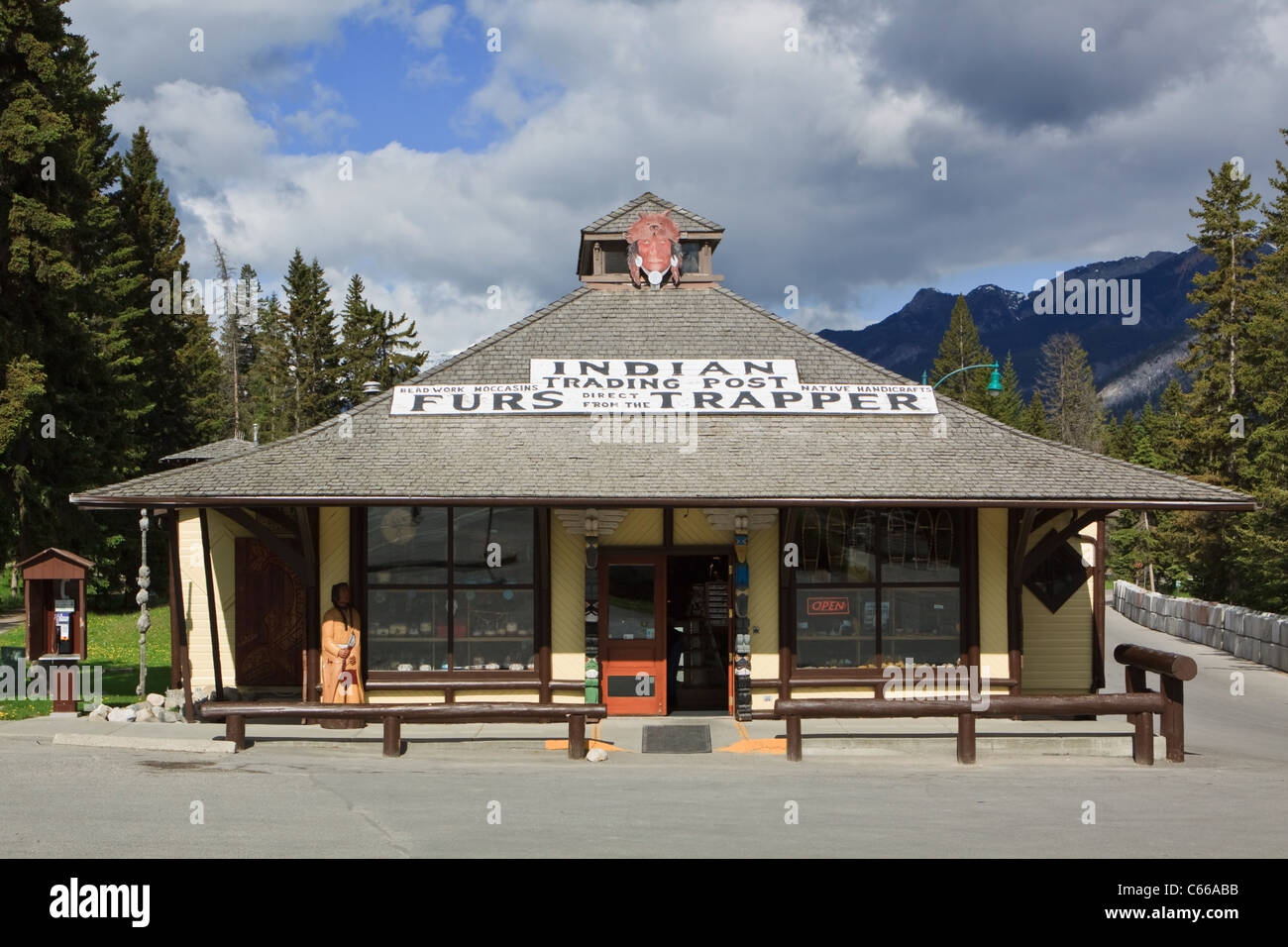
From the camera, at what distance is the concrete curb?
45.0ft

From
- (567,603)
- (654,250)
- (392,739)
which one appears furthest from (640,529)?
(654,250)

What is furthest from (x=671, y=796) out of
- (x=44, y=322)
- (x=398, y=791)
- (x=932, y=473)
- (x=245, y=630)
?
(x=44, y=322)

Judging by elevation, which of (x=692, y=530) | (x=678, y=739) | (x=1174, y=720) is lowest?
(x=678, y=739)

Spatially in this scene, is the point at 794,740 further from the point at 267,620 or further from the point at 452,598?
the point at 267,620

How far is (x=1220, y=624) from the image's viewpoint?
112ft

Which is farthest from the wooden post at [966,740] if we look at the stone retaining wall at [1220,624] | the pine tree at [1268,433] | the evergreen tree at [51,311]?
the pine tree at [1268,433]

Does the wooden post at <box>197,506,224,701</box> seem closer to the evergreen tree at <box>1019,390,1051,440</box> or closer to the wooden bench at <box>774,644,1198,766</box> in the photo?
the wooden bench at <box>774,644,1198,766</box>

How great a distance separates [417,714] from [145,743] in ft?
11.0

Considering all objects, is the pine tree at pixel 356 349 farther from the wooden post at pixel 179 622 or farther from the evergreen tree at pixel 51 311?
the wooden post at pixel 179 622

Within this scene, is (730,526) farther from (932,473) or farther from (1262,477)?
(1262,477)

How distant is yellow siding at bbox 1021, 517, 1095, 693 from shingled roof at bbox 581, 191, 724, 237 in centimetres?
804

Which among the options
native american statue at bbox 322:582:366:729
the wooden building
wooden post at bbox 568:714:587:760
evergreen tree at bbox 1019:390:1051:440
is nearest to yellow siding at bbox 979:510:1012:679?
the wooden building
